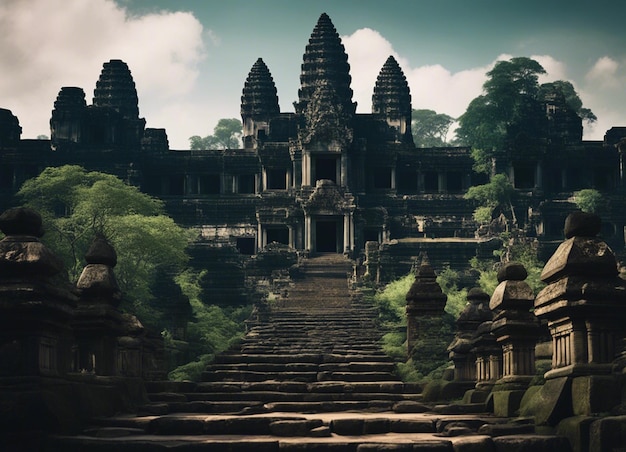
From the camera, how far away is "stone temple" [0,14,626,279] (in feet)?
206

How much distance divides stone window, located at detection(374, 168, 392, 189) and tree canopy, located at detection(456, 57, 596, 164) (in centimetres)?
602

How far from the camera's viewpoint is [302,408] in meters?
20.6

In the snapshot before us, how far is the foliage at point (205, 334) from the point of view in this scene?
27156mm

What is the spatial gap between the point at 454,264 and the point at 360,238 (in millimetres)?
7477

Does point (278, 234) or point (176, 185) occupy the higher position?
point (176, 185)

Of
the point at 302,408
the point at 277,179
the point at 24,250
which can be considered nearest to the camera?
the point at 24,250

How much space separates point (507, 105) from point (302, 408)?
63.2 meters

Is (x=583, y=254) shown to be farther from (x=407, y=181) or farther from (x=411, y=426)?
(x=407, y=181)

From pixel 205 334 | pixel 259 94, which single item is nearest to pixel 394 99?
pixel 259 94

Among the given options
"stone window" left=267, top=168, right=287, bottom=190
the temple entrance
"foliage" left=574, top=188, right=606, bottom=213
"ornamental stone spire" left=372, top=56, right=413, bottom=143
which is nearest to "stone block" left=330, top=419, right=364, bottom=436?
the temple entrance

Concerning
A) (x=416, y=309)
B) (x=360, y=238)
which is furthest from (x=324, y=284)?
(x=416, y=309)

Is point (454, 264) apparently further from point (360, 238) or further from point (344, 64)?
point (344, 64)

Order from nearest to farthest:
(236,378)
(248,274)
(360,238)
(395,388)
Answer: (395,388) < (236,378) < (248,274) < (360,238)

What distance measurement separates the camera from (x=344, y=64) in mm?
78125
